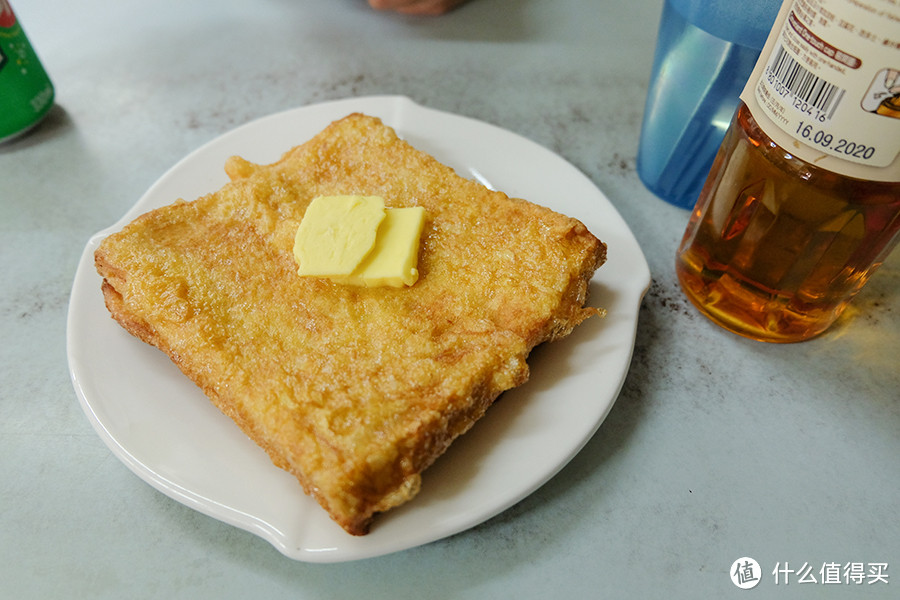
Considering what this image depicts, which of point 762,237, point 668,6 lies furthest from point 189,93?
point 762,237

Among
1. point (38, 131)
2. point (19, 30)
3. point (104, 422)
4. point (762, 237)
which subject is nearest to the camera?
point (104, 422)

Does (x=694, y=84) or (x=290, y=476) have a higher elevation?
(x=694, y=84)

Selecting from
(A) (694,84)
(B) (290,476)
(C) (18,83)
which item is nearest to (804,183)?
(A) (694,84)

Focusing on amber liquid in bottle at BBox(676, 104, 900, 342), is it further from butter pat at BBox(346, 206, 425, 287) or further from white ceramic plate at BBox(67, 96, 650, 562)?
butter pat at BBox(346, 206, 425, 287)

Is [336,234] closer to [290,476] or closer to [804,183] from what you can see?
[290,476]

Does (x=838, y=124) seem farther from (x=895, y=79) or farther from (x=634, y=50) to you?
(x=634, y=50)
